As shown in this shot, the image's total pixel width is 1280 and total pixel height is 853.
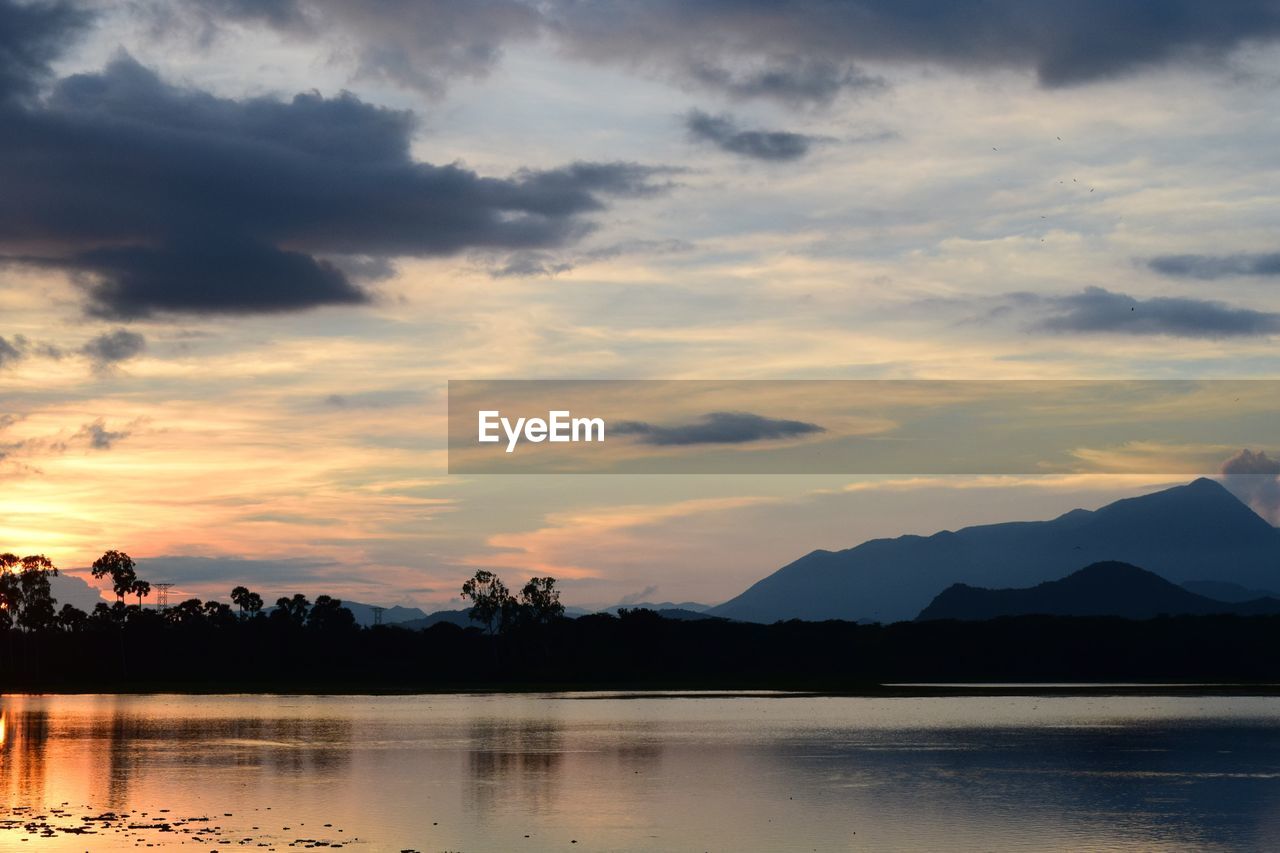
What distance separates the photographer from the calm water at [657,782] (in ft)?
152

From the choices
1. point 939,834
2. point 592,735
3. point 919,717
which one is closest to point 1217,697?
point 919,717

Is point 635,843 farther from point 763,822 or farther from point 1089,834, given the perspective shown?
point 1089,834

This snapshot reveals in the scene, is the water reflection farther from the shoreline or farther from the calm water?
the shoreline

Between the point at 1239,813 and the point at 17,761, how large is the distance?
195ft

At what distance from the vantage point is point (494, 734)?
3679 inches

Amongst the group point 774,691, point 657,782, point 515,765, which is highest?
point 515,765

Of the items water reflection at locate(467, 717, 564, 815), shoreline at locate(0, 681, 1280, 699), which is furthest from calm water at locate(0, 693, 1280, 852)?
shoreline at locate(0, 681, 1280, 699)

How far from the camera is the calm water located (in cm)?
4631

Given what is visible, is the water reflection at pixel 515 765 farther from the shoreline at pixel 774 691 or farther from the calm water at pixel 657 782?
the shoreline at pixel 774 691

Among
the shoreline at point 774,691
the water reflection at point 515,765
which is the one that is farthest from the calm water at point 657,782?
the shoreline at point 774,691

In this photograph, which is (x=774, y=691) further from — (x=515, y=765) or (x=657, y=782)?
(x=657, y=782)

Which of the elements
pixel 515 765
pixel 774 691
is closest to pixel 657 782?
pixel 515 765

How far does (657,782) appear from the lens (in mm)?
62406

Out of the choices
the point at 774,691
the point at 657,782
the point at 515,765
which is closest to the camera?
the point at 657,782
